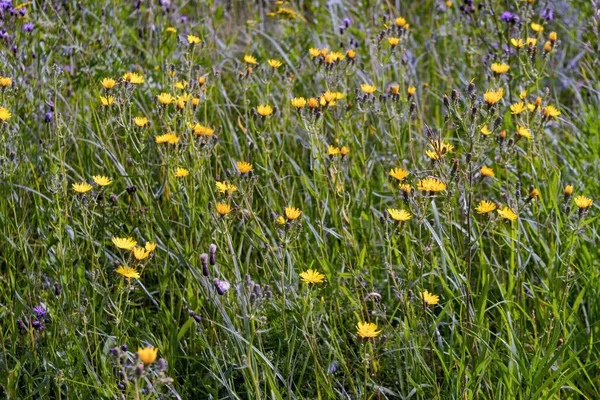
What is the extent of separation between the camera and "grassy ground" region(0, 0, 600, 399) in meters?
2.08

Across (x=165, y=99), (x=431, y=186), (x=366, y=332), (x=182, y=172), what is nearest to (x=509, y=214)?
(x=431, y=186)

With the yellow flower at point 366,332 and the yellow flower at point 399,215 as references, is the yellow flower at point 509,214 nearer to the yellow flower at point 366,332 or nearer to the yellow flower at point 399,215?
the yellow flower at point 399,215

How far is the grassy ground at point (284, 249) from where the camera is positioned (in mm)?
2076

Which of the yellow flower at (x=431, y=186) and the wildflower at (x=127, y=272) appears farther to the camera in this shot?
the yellow flower at (x=431, y=186)

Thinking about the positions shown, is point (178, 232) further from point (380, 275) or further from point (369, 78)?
point (369, 78)

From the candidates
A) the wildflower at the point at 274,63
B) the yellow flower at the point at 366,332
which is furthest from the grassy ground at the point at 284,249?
the wildflower at the point at 274,63

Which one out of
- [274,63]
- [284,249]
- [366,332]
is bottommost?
[366,332]

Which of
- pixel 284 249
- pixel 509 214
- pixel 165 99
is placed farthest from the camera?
pixel 165 99

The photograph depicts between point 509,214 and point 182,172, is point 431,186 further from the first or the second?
point 182,172

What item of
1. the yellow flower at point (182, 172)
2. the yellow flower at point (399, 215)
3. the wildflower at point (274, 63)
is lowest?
the yellow flower at point (399, 215)

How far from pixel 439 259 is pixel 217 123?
4.88ft

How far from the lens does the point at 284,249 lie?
2070 mm

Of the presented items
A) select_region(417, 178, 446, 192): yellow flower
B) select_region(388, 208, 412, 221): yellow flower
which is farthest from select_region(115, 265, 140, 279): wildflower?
select_region(417, 178, 446, 192): yellow flower

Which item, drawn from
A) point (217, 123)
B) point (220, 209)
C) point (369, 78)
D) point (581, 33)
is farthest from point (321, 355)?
point (581, 33)
